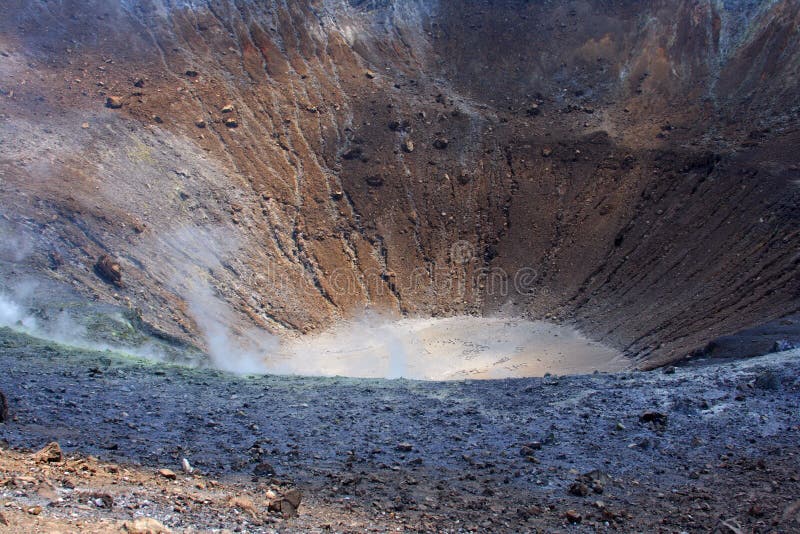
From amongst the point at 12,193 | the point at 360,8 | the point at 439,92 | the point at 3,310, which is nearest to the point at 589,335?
the point at 439,92

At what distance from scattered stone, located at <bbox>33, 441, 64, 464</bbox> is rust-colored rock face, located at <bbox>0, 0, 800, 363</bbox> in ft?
42.9

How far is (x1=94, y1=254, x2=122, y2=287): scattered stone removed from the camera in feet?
79.6

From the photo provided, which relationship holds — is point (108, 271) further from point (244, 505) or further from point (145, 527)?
point (145, 527)

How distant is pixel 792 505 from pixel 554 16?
117ft

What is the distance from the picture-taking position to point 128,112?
31.9m

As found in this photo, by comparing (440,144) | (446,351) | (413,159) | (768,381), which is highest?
(440,144)

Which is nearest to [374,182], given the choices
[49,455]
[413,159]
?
[413,159]

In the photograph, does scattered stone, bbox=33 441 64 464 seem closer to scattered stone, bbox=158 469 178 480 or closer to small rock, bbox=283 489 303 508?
scattered stone, bbox=158 469 178 480

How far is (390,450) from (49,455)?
5.49 metres

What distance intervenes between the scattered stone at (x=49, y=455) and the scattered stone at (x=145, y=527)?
2592 mm

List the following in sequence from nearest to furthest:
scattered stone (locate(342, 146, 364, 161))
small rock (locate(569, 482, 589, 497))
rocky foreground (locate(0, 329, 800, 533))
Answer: rocky foreground (locate(0, 329, 800, 533)) < small rock (locate(569, 482, 589, 497)) < scattered stone (locate(342, 146, 364, 161))

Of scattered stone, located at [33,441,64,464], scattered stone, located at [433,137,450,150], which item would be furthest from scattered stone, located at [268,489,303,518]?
scattered stone, located at [433,137,450,150]

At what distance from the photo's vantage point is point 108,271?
24.3m

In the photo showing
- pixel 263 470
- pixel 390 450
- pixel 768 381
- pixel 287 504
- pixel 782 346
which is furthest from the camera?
pixel 782 346
